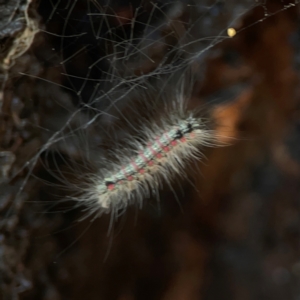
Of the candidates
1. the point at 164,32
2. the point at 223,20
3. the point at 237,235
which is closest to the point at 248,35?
the point at 223,20

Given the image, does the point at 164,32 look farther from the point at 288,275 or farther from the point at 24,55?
the point at 288,275

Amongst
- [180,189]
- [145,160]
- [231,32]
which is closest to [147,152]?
[145,160]

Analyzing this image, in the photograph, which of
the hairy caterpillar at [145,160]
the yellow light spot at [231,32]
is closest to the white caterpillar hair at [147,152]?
the hairy caterpillar at [145,160]

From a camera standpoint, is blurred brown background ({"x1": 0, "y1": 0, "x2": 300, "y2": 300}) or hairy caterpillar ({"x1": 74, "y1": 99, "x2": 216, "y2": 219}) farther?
hairy caterpillar ({"x1": 74, "y1": 99, "x2": 216, "y2": 219})

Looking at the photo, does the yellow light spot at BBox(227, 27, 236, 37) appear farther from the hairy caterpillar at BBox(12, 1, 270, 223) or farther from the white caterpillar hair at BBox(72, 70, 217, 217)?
the white caterpillar hair at BBox(72, 70, 217, 217)

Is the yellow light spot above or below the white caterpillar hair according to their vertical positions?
above

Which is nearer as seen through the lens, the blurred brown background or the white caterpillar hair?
the blurred brown background

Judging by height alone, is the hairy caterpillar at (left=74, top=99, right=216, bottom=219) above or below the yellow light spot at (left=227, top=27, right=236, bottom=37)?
below

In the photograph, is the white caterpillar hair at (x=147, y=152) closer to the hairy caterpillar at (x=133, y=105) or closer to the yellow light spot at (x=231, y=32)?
the hairy caterpillar at (x=133, y=105)

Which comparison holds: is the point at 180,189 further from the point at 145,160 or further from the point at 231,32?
the point at 231,32

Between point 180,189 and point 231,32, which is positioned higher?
point 231,32

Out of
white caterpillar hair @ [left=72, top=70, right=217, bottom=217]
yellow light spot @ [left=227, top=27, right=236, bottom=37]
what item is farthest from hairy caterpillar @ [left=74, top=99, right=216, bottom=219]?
yellow light spot @ [left=227, top=27, right=236, bottom=37]

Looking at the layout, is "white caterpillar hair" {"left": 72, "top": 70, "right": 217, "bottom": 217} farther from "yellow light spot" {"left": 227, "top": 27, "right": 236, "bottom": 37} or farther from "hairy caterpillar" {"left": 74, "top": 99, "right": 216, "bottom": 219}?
"yellow light spot" {"left": 227, "top": 27, "right": 236, "bottom": 37}
